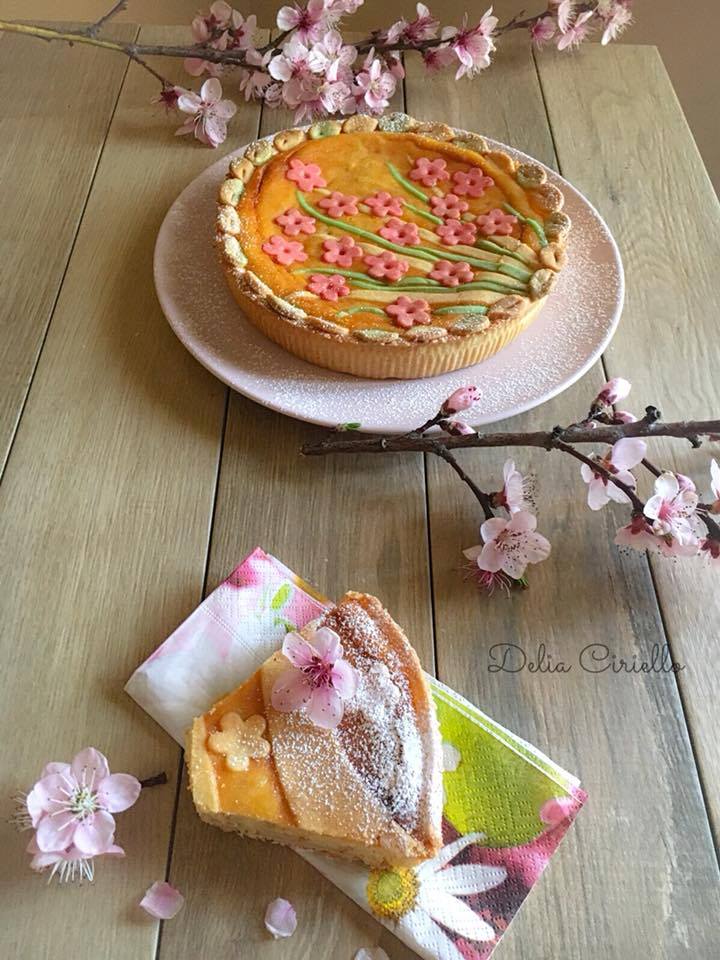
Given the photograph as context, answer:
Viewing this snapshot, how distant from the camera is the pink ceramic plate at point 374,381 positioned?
85 centimetres

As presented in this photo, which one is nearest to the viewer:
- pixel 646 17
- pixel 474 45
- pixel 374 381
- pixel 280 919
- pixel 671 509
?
pixel 280 919

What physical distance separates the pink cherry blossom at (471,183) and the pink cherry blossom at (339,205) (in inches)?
5.0

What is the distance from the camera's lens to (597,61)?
132 cm

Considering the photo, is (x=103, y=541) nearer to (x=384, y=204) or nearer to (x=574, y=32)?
(x=384, y=204)

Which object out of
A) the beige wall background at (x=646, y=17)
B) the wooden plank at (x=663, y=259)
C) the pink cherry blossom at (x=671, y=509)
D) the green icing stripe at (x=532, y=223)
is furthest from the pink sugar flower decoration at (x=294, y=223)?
the beige wall background at (x=646, y=17)

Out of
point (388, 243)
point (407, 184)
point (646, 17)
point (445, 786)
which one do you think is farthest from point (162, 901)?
point (646, 17)

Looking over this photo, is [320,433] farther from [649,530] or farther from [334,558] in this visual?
[649,530]

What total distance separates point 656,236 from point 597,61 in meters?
0.43

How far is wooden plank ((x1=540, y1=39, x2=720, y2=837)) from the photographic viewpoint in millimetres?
736

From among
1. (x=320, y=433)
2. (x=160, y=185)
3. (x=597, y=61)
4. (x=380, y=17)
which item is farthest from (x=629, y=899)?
(x=380, y=17)

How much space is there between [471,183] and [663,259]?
0.25 m

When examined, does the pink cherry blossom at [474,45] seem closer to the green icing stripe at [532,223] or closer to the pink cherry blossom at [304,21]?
the pink cherry blossom at [304,21]

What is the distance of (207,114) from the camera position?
44.7 inches

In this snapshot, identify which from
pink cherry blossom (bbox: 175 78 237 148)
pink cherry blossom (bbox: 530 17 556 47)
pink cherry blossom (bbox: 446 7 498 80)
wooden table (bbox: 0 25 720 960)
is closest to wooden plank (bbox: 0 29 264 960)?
wooden table (bbox: 0 25 720 960)
